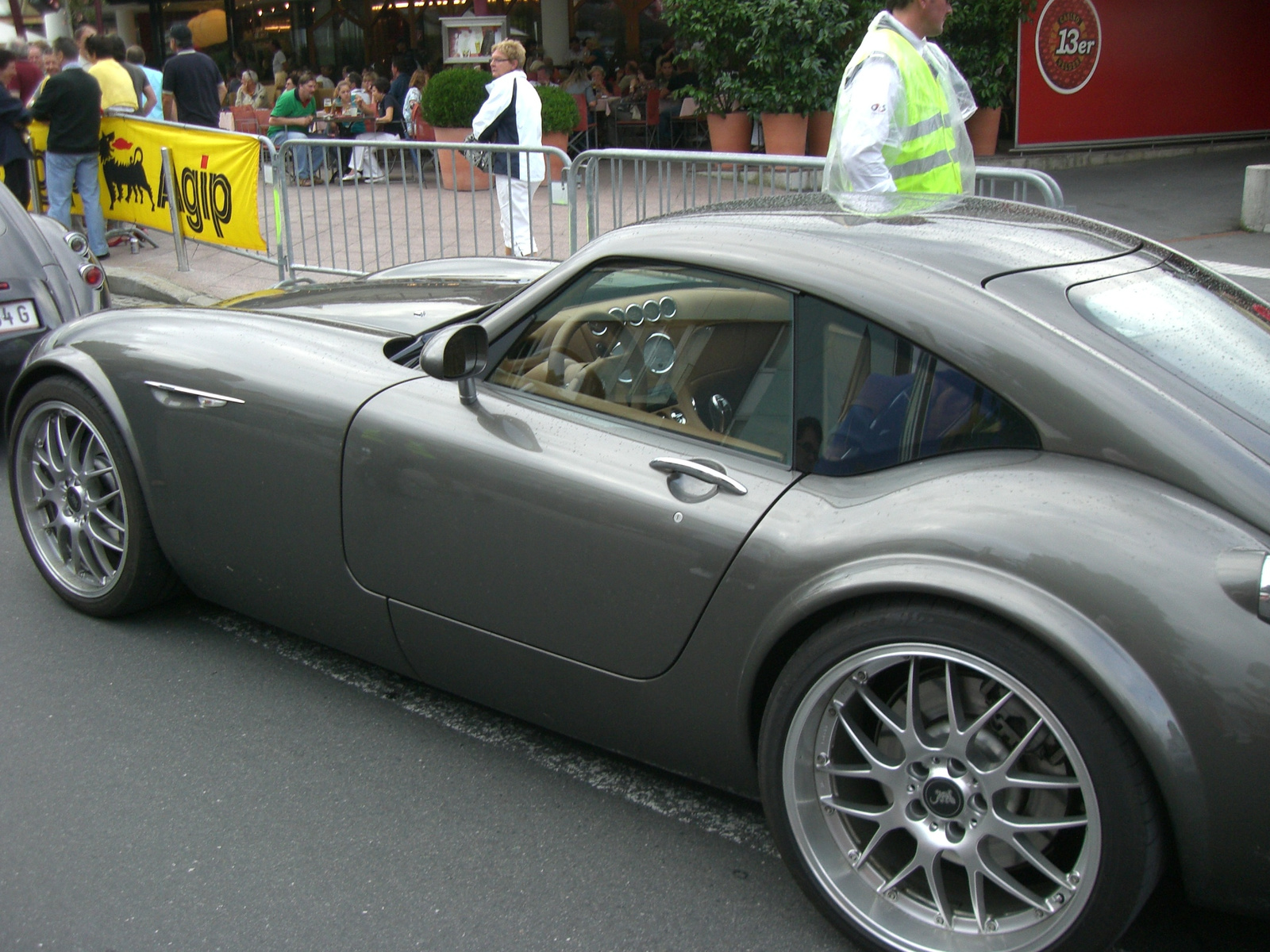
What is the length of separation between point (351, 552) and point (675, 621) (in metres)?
0.95

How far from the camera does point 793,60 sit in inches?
514

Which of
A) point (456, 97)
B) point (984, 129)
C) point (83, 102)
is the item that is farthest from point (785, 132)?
point (83, 102)

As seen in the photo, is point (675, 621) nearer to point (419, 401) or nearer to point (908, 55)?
point (419, 401)

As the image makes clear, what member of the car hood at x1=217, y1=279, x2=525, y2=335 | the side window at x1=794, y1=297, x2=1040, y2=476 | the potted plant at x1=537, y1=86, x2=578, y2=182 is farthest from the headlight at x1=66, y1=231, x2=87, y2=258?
the potted plant at x1=537, y1=86, x2=578, y2=182

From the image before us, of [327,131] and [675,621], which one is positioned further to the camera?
[327,131]

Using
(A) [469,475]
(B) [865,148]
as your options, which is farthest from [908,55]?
(A) [469,475]

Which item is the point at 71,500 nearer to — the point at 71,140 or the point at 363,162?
the point at 363,162

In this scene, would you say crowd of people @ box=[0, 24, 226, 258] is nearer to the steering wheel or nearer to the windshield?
the steering wheel

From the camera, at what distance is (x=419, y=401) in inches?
114

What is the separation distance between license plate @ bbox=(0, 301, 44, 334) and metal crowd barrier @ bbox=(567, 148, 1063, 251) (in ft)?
8.59

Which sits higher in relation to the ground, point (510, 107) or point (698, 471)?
point (510, 107)

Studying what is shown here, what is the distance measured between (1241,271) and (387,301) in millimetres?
7096

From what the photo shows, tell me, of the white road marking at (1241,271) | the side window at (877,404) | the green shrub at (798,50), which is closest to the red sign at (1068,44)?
the green shrub at (798,50)

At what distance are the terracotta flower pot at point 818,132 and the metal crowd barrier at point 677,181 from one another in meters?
7.32
